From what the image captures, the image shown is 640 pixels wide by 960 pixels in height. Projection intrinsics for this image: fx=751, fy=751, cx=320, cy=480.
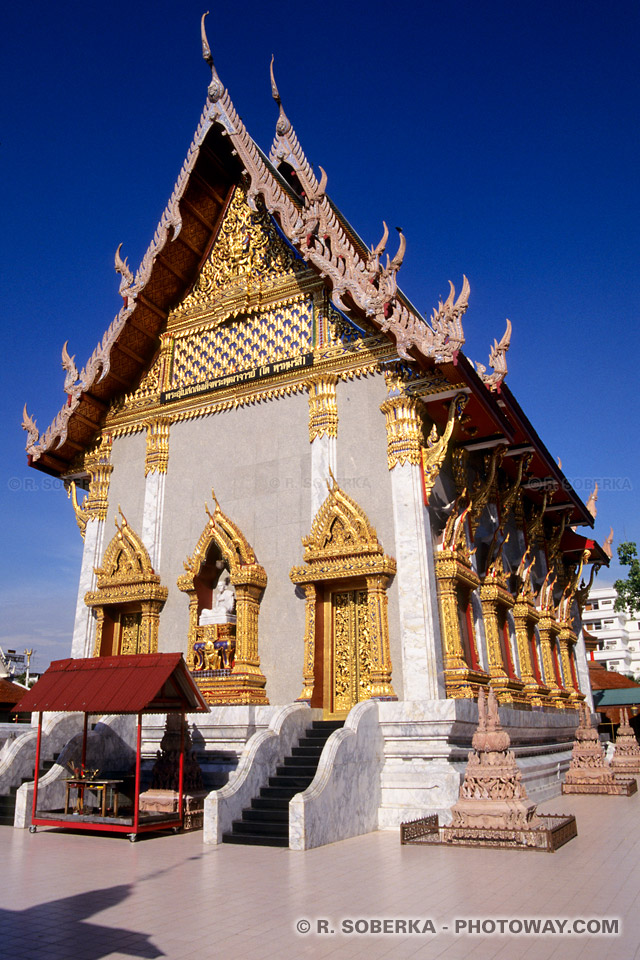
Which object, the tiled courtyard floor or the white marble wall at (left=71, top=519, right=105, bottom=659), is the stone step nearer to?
the tiled courtyard floor

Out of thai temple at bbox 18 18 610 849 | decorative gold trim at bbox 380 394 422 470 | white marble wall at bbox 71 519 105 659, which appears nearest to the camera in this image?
thai temple at bbox 18 18 610 849

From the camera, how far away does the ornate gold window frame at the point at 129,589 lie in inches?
466

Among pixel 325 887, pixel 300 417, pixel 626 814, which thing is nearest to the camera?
pixel 325 887

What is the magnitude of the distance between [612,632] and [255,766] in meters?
63.0

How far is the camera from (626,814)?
9.52 metres

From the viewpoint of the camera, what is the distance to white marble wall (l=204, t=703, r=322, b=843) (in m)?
7.40

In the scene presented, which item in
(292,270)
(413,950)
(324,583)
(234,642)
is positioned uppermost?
(292,270)

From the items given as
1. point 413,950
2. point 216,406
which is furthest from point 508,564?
point 413,950

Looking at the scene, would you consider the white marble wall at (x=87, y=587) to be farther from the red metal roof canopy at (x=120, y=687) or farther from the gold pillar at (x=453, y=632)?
the gold pillar at (x=453, y=632)

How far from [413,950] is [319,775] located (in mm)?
3498

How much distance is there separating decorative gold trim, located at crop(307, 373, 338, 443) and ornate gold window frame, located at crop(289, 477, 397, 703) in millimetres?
910

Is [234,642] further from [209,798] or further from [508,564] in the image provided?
[508,564]

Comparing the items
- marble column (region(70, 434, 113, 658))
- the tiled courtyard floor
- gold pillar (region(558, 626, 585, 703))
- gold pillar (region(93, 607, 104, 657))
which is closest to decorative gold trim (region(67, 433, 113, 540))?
marble column (region(70, 434, 113, 658))

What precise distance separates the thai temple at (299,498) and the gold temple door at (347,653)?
0.03 metres
